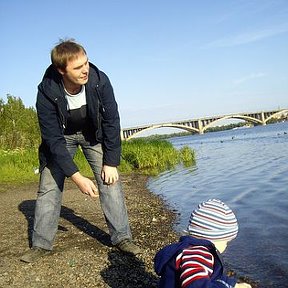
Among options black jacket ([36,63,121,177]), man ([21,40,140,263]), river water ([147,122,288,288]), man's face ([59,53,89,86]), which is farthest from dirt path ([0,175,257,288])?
man's face ([59,53,89,86])

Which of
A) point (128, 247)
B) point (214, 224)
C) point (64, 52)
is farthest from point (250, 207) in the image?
point (214, 224)

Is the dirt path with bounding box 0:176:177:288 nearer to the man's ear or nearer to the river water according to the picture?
the river water

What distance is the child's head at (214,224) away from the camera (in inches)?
107

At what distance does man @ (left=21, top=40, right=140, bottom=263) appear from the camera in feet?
13.7

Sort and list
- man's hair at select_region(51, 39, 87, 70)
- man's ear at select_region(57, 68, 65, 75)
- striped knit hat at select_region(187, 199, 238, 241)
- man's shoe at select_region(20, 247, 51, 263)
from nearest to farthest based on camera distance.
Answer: striped knit hat at select_region(187, 199, 238, 241), man's hair at select_region(51, 39, 87, 70), man's ear at select_region(57, 68, 65, 75), man's shoe at select_region(20, 247, 51, 263)

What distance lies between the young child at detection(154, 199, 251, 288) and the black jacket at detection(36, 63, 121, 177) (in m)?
2.01

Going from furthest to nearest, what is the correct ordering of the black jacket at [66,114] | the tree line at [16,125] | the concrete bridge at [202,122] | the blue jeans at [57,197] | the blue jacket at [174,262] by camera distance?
the concrete bridge at [202,122]
the tree line at [16,125]
the blue jeans at [57,197]
the black jacket at [66,114]
the blue jacket at [174,262]

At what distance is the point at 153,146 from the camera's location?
2300 centimetres

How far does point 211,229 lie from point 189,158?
71.4 ft

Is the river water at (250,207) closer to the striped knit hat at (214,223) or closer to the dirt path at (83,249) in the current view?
the dirt path at (83,249)

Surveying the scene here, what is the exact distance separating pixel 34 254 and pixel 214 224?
2.86 metres

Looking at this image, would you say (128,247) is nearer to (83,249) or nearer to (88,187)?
(83,249)

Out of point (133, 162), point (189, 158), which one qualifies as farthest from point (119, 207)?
point (189, 158)

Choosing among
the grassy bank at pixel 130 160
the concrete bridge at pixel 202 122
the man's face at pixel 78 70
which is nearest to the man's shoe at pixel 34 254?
the man's face at pixel 78 70
